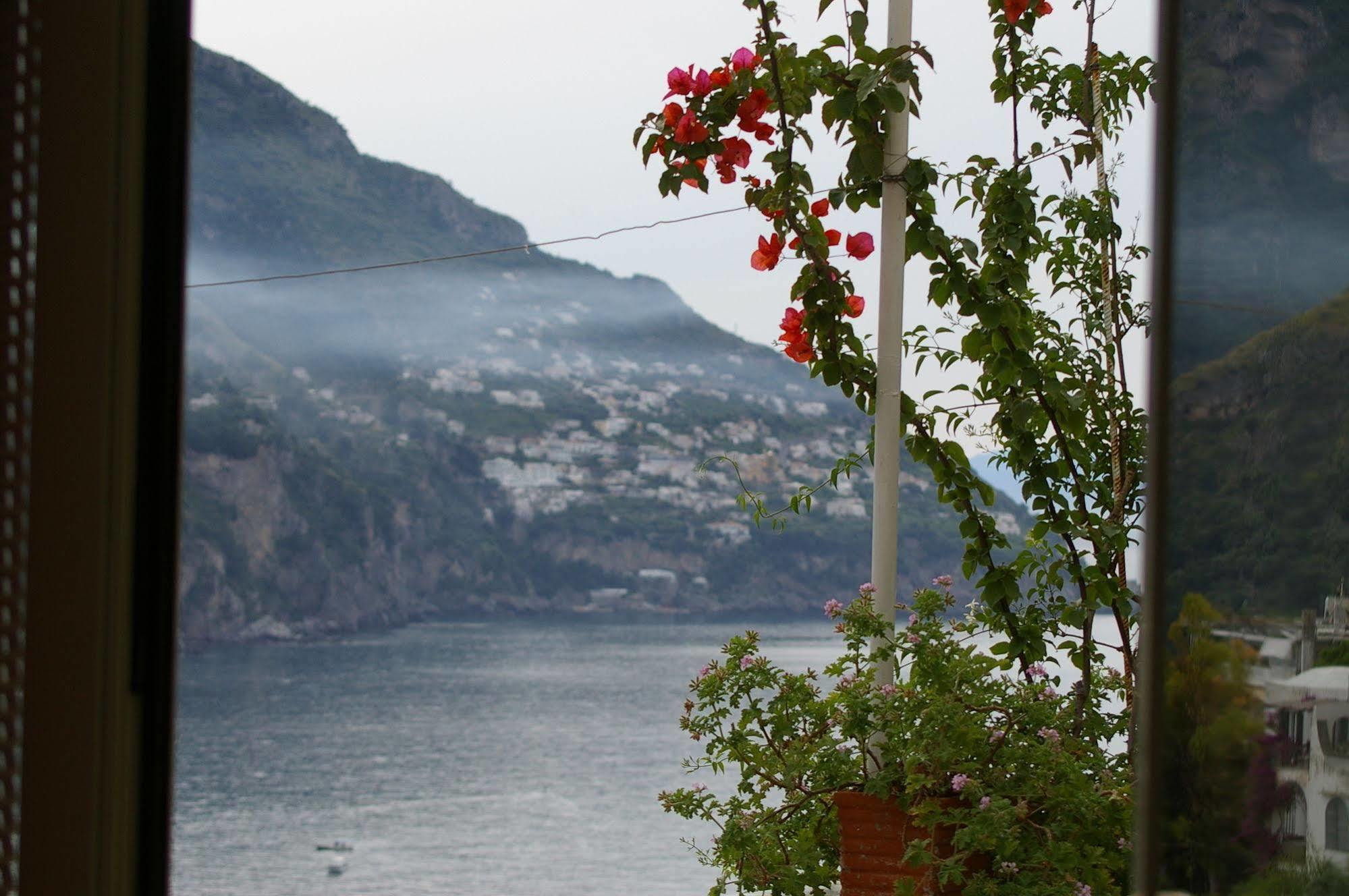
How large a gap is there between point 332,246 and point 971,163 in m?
51.2

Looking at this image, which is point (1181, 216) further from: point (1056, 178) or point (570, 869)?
point (570, 869)

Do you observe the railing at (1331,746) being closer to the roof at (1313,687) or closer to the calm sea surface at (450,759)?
the roof at (1313,687)

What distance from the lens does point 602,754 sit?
4003 cm

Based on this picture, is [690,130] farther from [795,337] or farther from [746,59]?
[795,337]

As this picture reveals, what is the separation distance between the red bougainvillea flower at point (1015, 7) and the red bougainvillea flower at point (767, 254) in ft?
2.10

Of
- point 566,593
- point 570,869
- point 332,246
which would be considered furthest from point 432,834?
point 332,246

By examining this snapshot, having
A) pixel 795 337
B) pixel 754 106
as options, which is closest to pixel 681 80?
pixel 754 106

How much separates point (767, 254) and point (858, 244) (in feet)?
0.57

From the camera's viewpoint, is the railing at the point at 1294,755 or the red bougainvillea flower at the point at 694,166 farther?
the red bougainvillea flower at the point at 694,166

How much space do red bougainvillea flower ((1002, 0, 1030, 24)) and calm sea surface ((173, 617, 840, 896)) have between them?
3112 cm

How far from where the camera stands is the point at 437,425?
4906 centimetres

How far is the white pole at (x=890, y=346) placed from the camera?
199cm

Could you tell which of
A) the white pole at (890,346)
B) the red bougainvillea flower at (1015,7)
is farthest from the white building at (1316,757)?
the red bougainvillea flower at (1015,7)

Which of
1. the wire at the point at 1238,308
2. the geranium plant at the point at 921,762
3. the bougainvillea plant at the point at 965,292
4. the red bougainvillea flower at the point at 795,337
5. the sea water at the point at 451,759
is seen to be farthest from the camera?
the sea water at the point at 451,759
